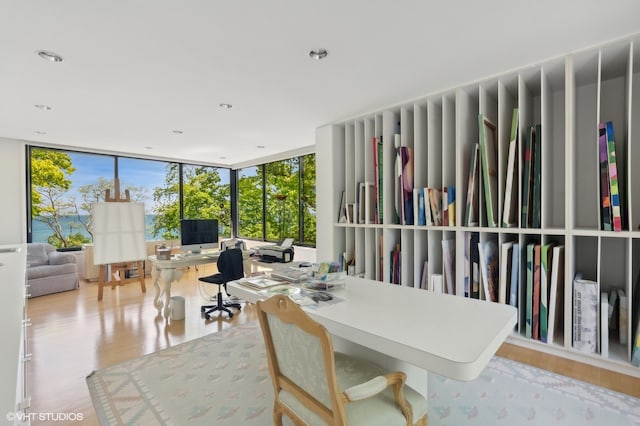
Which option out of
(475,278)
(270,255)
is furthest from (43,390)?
(475,278)

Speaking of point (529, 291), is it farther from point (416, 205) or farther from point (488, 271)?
point (416, 205)

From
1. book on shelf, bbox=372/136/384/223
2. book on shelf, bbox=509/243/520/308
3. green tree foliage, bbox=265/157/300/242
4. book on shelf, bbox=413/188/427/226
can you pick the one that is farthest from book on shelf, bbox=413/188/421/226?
green tree foliage, bbox=265/157/300/242

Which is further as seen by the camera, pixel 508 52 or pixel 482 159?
pixel 482 159

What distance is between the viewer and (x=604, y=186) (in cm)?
221

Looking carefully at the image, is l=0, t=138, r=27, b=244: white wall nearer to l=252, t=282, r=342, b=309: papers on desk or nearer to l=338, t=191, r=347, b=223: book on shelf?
l=338, t=191, r=347, b=223: book on shelf

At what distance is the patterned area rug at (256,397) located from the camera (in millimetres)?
1785

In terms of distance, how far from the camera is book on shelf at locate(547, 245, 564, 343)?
239cm

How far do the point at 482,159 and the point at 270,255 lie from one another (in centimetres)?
261

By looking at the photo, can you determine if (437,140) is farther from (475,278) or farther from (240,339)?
(240,339)

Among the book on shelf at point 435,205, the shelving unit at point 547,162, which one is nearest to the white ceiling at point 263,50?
the shelving unit at point 547,162

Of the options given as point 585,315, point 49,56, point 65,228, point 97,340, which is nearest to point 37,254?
point 65,228

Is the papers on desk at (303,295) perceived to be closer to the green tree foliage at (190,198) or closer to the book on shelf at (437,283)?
the book on shelf at (437,283)

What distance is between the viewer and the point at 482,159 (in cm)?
268

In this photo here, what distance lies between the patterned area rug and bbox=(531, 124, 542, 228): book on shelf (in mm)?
1166
